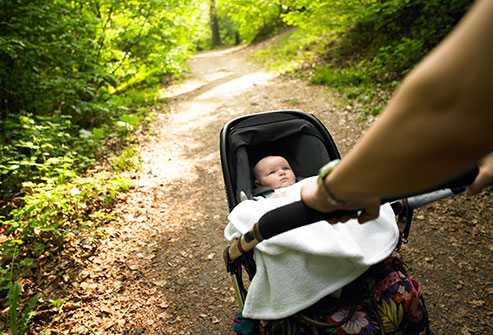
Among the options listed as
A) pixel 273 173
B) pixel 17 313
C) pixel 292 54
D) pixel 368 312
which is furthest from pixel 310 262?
pixel 292 54

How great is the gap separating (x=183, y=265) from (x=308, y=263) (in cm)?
205

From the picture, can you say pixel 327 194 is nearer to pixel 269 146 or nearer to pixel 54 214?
pixel 269 146

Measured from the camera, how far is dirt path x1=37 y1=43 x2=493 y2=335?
7.84 feet

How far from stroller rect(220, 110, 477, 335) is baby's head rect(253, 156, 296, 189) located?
0.57 ft

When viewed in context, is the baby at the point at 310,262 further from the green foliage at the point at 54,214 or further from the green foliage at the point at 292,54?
the green foliage at the point at 292,54

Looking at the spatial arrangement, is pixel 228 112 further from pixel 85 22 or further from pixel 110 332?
pixel 110 332

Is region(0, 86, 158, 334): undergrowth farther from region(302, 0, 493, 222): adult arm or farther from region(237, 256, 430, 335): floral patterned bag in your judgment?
region(302, 0, 493, 222): adult arm

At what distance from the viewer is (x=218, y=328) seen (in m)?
2.44

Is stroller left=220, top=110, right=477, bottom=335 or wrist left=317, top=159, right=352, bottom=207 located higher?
wrist left=317, top=159, right=352, bottom=207

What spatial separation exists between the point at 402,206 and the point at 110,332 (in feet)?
8.38

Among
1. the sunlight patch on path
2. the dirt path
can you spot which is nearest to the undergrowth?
the dirt path

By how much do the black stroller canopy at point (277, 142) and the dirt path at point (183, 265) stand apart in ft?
4.40

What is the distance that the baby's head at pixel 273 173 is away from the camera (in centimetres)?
227

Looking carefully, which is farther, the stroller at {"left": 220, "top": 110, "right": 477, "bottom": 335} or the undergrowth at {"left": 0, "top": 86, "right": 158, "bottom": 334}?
the undergrowth at {"left": 0, "top": 86, "right": 158, "bottom": 334}
